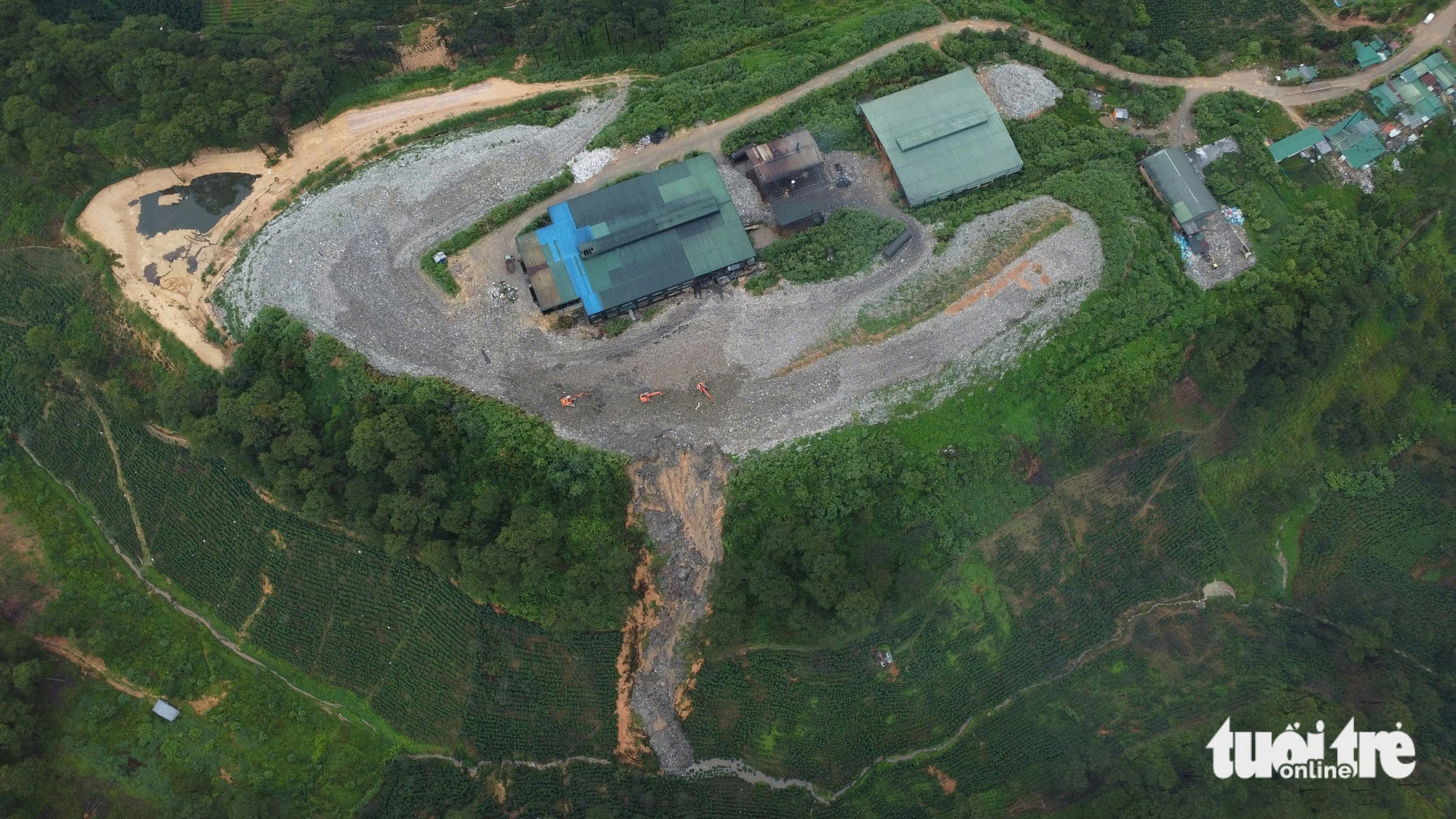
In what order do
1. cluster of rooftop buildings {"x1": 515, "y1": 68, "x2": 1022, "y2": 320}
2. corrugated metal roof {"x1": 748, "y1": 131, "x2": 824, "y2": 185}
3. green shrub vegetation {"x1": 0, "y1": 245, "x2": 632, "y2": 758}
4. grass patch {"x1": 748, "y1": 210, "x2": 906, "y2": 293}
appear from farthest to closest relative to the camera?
corrugated metal roof {"x1": 748, "y1": 131, "x2": 824, "y2": 185}, grass patch {"x1": 748, "y1": 210, "x2": 906, "y2": 293}, cluster of rooftop buildings {"x1": 515, "y1": 68, "x2": 1022, "y2": 320}, green shrub vegetation {"x1": 0, "y1": 245, "x2": 632, "y2": 758}

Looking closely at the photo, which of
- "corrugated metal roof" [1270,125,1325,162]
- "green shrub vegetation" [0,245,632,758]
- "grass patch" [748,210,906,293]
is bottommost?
"green shrub vegetation" [0,245,632,758]

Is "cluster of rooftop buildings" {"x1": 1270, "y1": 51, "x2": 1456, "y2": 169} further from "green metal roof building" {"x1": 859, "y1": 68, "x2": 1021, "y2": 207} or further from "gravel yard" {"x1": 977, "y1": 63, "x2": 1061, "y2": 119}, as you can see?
"green metal roof building" {"x1": 859, "y1": 68, "x2": 1021, "y2": 207}

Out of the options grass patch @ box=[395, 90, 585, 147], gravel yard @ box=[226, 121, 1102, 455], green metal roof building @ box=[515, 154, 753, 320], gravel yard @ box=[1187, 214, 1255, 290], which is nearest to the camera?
gravel yard @ box=[226, 121, 1102, 455]

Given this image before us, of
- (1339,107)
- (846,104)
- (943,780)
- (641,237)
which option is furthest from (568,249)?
(1339,107)

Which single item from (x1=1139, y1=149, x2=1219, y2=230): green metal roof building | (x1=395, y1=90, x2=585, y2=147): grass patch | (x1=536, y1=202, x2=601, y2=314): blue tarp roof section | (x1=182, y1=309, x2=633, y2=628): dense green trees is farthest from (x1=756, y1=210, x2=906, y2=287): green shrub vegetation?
(x1=1139, y1=149, x2=1219, y2=230): green metal roof building

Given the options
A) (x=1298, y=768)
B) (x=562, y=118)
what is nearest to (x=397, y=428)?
(x=562, y=118)

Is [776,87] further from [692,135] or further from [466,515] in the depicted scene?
[466,515]
